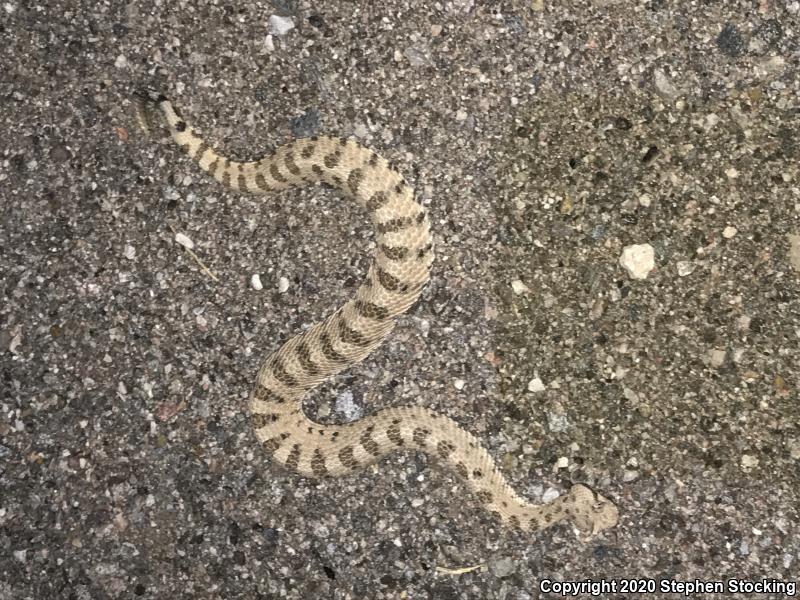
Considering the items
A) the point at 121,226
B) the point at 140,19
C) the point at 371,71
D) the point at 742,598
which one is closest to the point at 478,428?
the point at 742,598

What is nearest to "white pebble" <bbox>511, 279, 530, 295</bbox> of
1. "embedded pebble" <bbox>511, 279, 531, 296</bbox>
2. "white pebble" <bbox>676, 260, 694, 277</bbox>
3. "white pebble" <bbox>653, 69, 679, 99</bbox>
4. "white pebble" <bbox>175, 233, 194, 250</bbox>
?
"embedded pebble" <bbox>511, 279, 531, 296</bbox>

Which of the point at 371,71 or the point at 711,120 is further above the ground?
the point at 711,120

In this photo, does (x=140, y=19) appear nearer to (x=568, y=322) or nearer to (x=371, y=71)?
(x=371, y=71)

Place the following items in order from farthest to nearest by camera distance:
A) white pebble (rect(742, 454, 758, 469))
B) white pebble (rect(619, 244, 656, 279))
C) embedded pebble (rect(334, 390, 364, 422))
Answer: embedded pebble (rect(334, 390, 364, 422)) → white pebble (rect(619, 244, 656, 279)) → white pebble (rect(742, 454, 758, 469))

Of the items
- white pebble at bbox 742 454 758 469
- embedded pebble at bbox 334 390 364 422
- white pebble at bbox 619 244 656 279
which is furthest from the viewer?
embedded pebble at bbox 334 390 364 422

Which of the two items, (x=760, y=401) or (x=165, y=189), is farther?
(x=165, y=189)

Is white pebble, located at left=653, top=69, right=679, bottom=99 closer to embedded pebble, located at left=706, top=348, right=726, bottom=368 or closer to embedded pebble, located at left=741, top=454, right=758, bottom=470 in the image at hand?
embedded pebble, located at left=706, top=348, right=726, bottom=368

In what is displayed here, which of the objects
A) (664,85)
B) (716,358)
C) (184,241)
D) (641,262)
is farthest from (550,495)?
(184,241)
